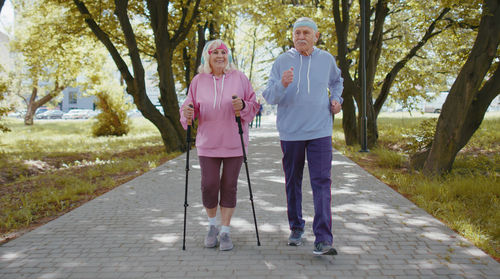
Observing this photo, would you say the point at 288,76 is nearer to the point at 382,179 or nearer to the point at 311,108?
the point at 311,108

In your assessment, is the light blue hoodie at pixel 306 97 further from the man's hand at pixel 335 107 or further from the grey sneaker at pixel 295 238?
the grey sneaker at pixel 295 238

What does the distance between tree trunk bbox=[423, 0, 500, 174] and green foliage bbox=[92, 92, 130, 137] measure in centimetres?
1772

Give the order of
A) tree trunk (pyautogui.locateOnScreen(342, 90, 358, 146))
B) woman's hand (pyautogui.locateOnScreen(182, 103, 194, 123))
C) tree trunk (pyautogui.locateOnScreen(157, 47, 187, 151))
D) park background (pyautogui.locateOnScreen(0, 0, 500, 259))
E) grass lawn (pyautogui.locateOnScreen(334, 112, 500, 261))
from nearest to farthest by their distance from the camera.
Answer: woman's hand (pyautogui.locateOnScreen(182, 103, 194, 123)), grass lawn (pyautogui.locateOnScreen(334, 112, 500, 261)), park background (pyautogui.locateOnScreen(0, 0, 500, 259)), tree trunk (pyautogui.locateOnScreen(157, 47, 187, 151)), tree trunk (pyautogui.locateOnScreen(342, 90, 358, 146))

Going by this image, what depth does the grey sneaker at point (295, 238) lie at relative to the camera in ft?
13.7

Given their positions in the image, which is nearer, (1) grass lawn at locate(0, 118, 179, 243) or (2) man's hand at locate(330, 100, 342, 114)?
(2) man's hand at locate(330, 100, 342, 114)

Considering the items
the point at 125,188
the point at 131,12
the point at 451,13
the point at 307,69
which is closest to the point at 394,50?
the point at 451,13

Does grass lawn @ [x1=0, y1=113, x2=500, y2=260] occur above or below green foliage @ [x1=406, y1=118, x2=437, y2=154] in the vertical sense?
below

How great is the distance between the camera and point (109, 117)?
2216cm

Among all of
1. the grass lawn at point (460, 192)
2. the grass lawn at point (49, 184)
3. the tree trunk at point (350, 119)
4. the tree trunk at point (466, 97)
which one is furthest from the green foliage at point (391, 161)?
the grass lawn at point (49, 184)

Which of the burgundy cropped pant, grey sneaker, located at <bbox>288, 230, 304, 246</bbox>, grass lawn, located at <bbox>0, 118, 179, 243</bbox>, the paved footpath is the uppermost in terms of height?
the burgundy cropped pant

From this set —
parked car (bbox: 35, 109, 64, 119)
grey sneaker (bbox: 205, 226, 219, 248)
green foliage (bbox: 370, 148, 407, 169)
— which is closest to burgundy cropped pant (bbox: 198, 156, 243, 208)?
grey sneaker (bbox: 205, 226, 219, 248)

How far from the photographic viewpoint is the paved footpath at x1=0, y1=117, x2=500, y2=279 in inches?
140

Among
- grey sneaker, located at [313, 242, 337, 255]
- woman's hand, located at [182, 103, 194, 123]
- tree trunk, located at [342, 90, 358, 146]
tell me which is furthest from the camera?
tree trunk, located at [342, 90, 358, 146]

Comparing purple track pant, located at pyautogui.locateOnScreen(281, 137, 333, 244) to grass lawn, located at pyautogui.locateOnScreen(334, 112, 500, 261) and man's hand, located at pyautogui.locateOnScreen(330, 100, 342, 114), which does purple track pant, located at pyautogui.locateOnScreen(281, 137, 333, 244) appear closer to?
man's hand, located at pyautogui.locateOnScreen(330, 100, 342, 114)
